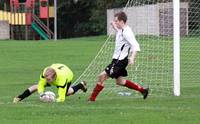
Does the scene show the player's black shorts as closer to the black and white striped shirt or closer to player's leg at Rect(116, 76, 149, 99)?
the black and white striped shirt

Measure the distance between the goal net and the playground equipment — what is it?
27916 millimetres

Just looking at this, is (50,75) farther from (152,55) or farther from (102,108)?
(152,55)

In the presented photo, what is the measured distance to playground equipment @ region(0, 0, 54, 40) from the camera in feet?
156

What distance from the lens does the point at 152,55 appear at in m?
16.6

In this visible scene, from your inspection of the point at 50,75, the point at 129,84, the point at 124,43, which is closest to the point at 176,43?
the point at 129,84

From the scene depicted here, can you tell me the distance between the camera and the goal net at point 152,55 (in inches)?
612

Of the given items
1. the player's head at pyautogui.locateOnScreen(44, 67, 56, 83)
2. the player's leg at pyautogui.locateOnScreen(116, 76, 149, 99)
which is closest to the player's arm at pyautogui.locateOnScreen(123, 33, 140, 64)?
the player's leg at pyautogui.locateOnScreen(116, 76, 149, 99)

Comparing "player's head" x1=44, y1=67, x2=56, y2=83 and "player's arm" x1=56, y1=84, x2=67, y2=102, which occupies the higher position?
"player's head" x1=44, y1=67, x2=56, y2=83

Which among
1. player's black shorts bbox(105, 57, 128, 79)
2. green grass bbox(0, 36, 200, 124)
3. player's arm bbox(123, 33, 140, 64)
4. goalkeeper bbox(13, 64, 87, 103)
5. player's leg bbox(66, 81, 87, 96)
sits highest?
player's arm bbox(123, 33, 140, 64)

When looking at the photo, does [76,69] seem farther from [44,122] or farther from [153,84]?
Result: [44,122]

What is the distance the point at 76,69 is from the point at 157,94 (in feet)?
25.2

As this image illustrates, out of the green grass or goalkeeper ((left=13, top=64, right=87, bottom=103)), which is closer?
the green grass

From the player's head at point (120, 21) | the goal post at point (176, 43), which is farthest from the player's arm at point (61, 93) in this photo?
the goal post at point (176, 43)

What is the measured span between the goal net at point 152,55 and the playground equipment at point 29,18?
91.6 feet
